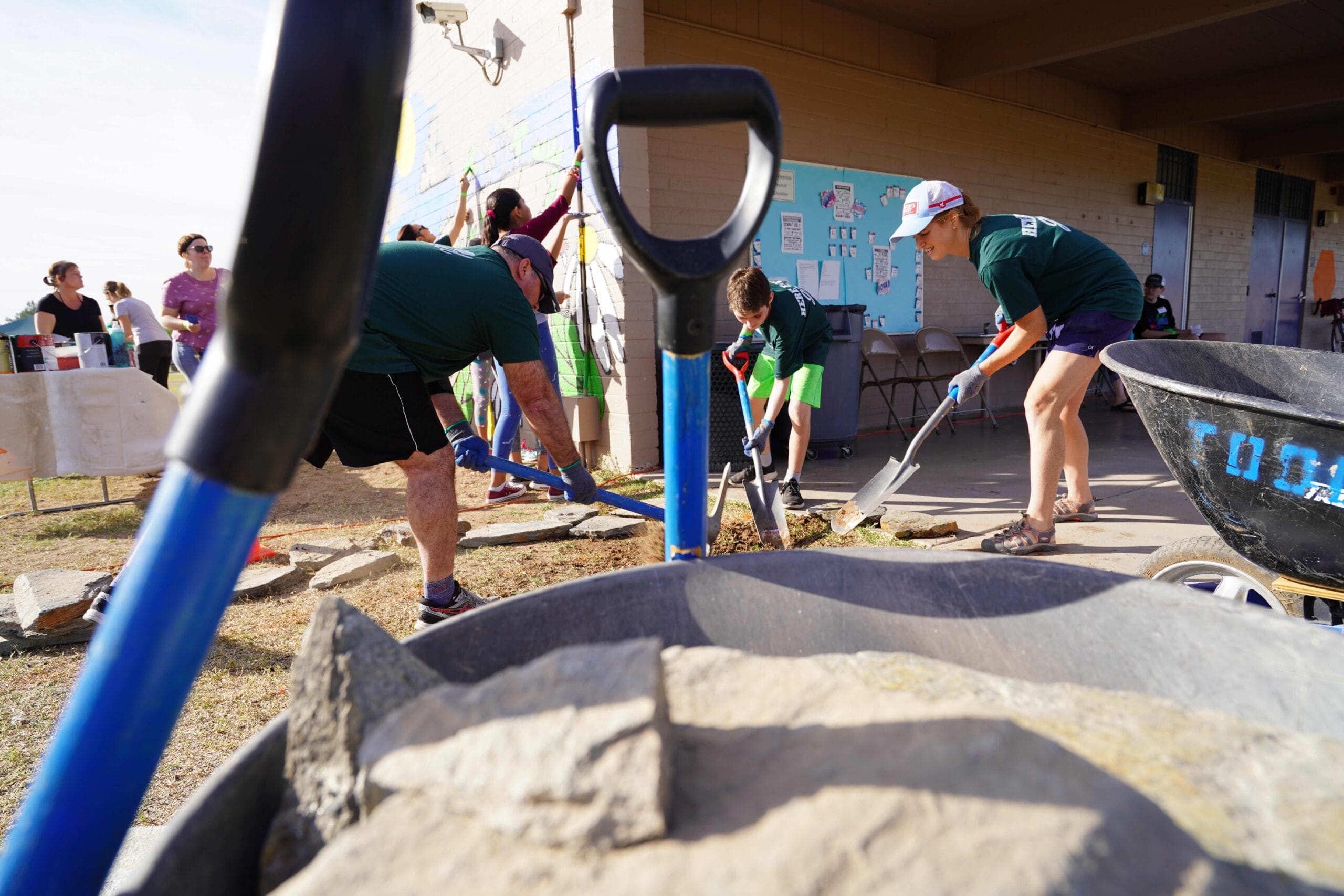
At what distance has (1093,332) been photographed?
314 centimetres

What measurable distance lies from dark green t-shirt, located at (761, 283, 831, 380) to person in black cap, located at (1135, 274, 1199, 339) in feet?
17.7

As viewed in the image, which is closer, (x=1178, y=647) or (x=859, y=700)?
(x=859, y=700)

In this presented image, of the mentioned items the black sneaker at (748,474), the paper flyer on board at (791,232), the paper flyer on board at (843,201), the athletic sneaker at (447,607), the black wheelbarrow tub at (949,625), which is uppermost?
the paper flyer on board at (843,201)

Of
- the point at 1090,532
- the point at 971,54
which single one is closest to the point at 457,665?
the point at 1090,532

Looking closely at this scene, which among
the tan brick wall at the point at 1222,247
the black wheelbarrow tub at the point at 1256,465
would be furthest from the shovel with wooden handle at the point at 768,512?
the tan brick wall at the point at 1222,247

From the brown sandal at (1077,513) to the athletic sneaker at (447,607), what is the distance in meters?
2.84

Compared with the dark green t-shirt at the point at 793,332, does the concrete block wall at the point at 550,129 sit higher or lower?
higher

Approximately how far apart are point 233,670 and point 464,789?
2.44 meters

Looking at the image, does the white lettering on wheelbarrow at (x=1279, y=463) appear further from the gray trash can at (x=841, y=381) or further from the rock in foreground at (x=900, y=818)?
the gray trash can at (x=841, y=381)

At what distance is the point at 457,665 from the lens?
2.65ft

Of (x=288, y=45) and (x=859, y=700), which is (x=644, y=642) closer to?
(x=859, y=700)

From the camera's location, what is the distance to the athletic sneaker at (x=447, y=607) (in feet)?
8.45

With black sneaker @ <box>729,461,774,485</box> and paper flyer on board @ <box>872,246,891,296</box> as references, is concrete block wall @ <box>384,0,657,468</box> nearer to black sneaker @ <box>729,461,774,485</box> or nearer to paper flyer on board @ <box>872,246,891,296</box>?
black sneaker @ <box>729,461,774,485</box>

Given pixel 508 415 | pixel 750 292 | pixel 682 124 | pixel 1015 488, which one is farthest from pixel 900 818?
pixel 1015 488
